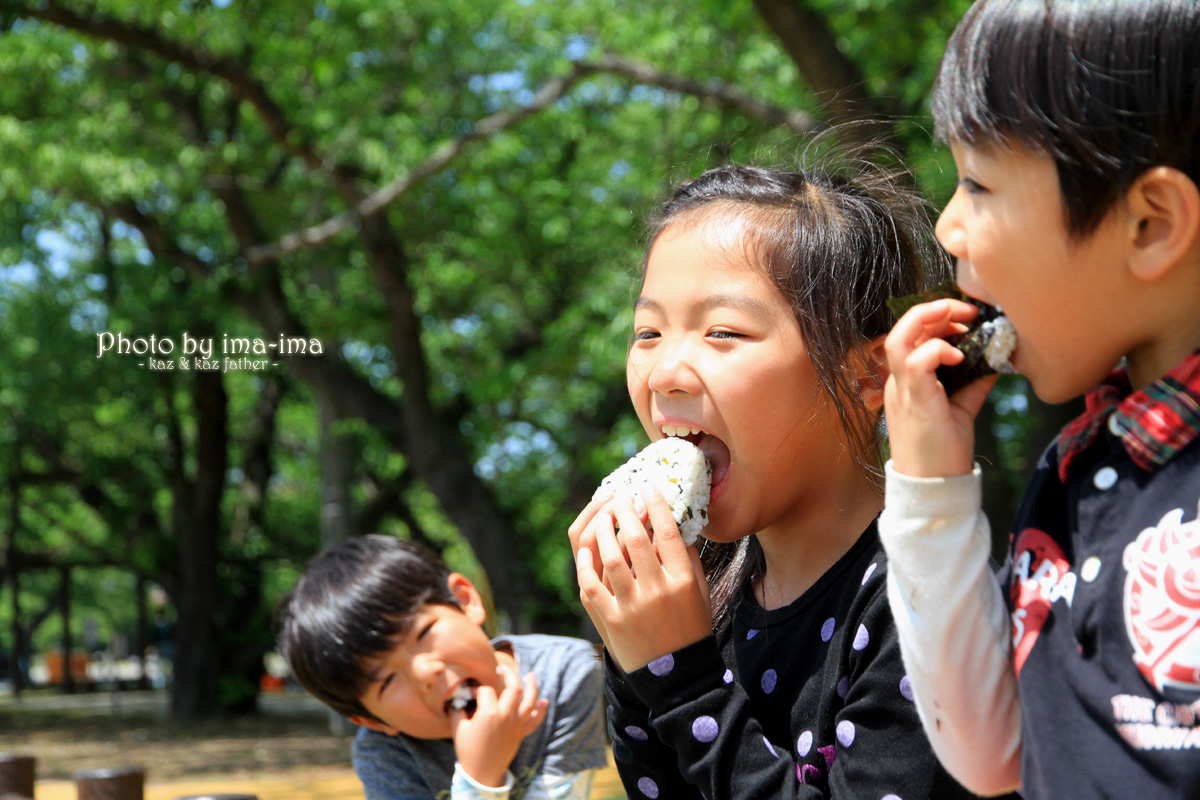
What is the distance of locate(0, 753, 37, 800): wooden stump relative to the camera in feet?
10.8

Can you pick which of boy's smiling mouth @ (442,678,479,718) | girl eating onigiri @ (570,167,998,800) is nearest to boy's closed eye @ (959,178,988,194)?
girl eating onigiri @ (570,167,998,800)

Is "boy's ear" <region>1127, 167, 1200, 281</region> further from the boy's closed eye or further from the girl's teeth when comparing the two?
the girl's teeth

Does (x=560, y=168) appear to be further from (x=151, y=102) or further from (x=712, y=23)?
(x=151, y=102)

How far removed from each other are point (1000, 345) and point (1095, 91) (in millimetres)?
240

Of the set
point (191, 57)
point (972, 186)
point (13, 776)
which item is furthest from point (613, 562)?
point (191, 57)

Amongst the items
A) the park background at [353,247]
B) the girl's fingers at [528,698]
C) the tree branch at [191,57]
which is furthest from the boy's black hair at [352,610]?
the tree branch at [191,57]

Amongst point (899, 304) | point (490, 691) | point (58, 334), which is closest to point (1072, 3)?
point (899, 304)

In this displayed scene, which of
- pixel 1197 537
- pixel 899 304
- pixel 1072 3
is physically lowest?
pixel 1197 537

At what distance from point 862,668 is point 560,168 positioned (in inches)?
481

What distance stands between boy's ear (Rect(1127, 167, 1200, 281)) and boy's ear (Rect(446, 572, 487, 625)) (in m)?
1.91

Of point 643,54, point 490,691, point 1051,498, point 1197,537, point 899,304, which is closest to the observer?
point 1197,537

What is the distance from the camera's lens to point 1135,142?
922 millimetres

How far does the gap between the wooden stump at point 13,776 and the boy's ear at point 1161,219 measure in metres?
3.39

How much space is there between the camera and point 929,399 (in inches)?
40.7
